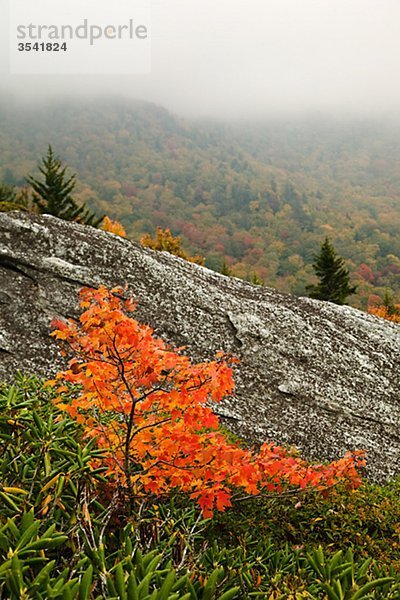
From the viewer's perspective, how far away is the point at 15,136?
164 meters

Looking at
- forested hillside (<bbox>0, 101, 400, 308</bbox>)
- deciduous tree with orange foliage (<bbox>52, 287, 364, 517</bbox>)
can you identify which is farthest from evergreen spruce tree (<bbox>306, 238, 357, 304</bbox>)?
forested hillside (<bbox>0, 101, 400, 308</bbox>)

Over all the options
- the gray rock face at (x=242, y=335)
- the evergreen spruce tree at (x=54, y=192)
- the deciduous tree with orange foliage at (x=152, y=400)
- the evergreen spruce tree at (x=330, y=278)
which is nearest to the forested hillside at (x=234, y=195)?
the evergreen spruce tree at (x=330, y=278)

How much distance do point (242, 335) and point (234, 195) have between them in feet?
408

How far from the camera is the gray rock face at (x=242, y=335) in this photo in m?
8.81

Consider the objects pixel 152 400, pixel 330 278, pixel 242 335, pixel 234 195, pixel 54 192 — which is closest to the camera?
pixel 152 400

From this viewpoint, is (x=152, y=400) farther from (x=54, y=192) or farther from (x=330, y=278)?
(x=54, y=192)

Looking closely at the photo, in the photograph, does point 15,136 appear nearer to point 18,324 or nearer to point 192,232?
point 192,232

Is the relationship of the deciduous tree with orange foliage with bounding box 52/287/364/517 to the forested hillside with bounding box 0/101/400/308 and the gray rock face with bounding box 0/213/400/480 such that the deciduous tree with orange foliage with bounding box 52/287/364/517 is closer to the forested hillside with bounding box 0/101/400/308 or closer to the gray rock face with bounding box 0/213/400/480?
the gray rock face with bounding box 0/213/400/480

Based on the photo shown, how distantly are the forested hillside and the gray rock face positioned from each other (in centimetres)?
5221

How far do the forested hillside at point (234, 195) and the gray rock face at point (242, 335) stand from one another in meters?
52.2

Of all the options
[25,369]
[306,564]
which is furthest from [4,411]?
[25,369]

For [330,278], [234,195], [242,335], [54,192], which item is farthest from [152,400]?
[234,195]

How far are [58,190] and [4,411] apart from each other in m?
30.8

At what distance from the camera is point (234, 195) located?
13050cm
